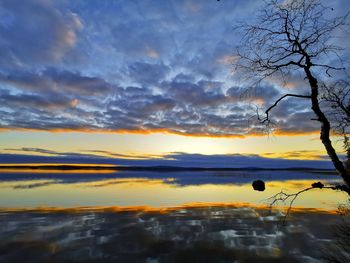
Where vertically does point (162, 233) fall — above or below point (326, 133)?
below

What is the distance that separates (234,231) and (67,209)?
13458 mm

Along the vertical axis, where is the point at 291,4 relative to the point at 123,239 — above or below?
above

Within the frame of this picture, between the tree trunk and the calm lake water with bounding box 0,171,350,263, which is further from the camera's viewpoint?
the calm lake water with bounding box 0,171,350,263

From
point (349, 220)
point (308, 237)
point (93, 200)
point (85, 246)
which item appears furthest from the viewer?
point (93, 200)

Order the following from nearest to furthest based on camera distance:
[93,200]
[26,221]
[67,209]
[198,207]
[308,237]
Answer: [308,237] → [26,221] → [67,209] → [198,207] → [93,200]

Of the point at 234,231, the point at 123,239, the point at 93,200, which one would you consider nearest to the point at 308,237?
the point at 234,231

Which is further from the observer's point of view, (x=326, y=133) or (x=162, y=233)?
(x=162, y=233)

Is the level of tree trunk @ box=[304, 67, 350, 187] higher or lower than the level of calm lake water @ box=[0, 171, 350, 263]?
higher

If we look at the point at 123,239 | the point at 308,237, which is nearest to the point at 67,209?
the point at 123,239

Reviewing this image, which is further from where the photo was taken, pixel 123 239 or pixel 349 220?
pixel 349 220

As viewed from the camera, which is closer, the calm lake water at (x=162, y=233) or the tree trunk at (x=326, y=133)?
the tree trunk at (x=326, y=133)

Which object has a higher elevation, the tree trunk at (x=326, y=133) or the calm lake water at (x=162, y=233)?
the tree trunk at (x=326, y=133)

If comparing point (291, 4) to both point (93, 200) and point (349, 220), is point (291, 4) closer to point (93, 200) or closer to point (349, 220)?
point (349, 220)

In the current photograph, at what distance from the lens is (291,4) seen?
6.47 m
